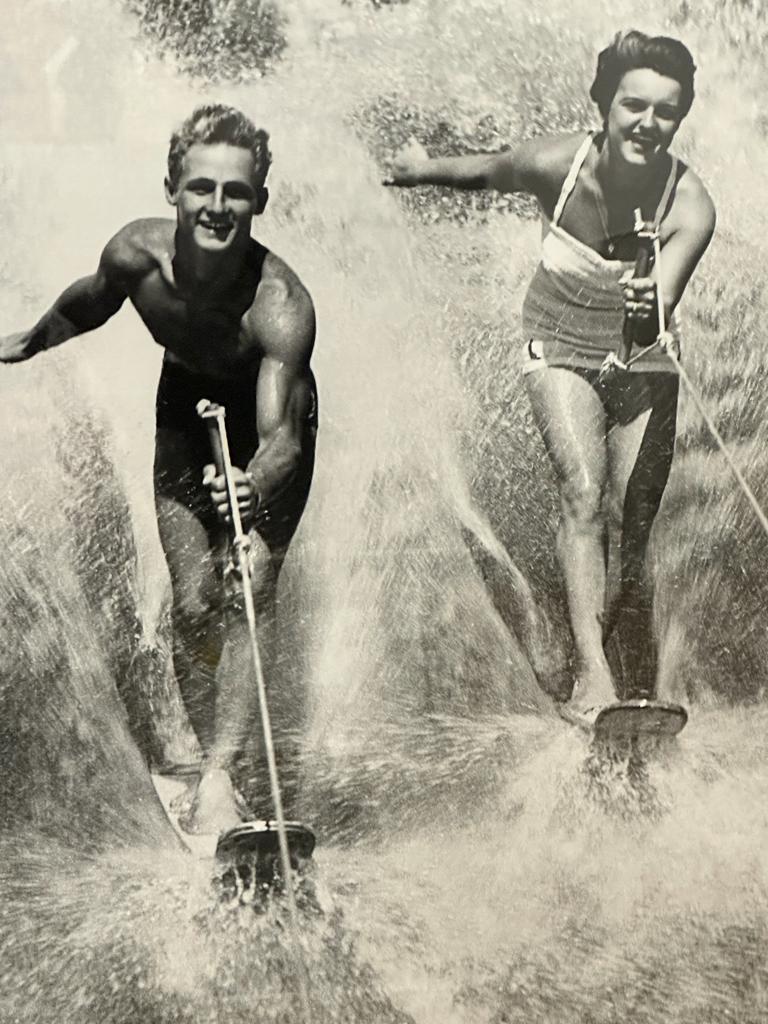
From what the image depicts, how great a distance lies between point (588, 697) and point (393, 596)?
78cm

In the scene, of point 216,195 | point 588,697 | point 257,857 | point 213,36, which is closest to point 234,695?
point 257,857

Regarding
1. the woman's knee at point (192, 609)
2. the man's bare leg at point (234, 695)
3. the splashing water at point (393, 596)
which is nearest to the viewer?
the splashing water at point (393, 596)

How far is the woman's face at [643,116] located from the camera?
19.5ft

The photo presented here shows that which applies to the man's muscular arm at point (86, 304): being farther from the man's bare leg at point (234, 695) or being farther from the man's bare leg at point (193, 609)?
the man's bare leg at point (234, 695)

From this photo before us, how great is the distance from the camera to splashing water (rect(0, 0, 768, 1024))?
5180 millimetres

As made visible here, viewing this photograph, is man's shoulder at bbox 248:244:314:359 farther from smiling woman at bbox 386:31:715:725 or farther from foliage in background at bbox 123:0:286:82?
foliage in background at bbox 123:0:286:82

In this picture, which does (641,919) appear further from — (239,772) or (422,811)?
(239,772)

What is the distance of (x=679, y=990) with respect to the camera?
5.20m

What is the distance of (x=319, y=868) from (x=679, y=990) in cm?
125

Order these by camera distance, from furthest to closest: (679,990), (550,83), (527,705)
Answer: (550,83) → (527,705) → (679,990)

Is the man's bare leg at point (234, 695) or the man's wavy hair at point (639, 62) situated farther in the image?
the man's wavy hair at point (639, 62)

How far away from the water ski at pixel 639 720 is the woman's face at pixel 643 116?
6.63 ft

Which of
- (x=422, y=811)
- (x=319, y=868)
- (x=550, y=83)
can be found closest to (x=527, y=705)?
(x=422, y=811)

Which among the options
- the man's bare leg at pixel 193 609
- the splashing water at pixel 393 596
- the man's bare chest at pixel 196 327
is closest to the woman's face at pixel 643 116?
the splashing water at pixel 393 596
